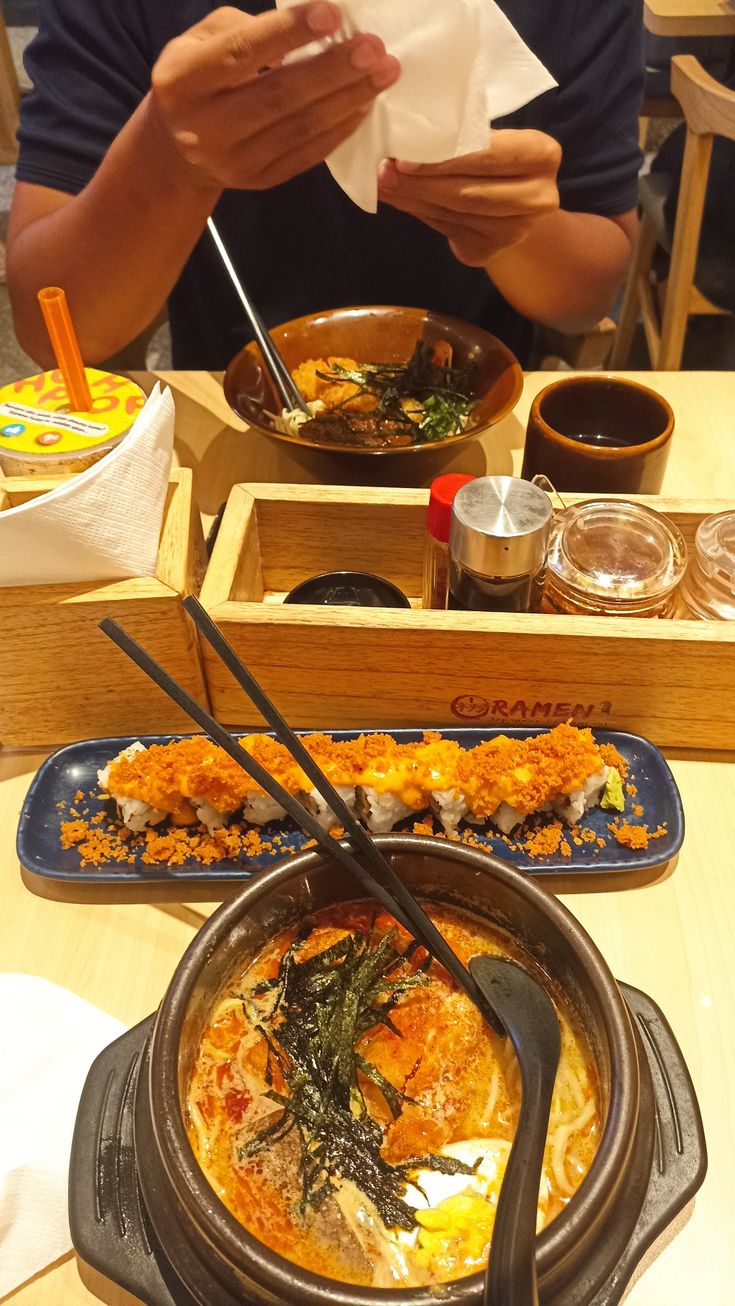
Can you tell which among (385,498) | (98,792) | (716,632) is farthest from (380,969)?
(385,498)

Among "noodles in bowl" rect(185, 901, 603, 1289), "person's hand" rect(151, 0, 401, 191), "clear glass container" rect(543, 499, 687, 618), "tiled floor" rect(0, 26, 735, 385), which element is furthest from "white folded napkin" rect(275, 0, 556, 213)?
"tiled floor" rect(0, 26, 735, 385)

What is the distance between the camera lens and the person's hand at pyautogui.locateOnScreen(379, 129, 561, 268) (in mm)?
1384

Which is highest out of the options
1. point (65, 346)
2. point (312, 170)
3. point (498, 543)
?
point (312, 170)

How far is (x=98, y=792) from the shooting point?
1.08 metres

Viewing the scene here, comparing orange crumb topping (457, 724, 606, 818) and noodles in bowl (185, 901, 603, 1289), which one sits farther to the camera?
orange crumb topping (457, 724, 606, 818)

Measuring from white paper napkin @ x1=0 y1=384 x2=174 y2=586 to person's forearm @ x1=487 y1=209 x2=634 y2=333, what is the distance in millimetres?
1011

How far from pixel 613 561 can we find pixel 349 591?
368 mm

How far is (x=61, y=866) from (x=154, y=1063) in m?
0.38

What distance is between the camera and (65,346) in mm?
1248

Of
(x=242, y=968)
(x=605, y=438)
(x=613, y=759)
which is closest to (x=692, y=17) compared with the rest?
(x=605, y=438)

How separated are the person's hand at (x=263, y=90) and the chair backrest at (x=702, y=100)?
4.20 ft

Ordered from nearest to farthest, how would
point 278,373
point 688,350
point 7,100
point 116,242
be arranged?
1. point 278,373
2. point 116,242
3. point 688,350
4. point 7,100

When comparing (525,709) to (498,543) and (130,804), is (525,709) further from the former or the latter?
(130,804)

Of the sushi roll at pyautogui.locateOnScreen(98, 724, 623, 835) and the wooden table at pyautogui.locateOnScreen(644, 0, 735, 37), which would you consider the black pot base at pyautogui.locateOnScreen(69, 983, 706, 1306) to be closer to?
the sushi roll at pyautogui.locateOnScreen(98, 724, 623, 835)
